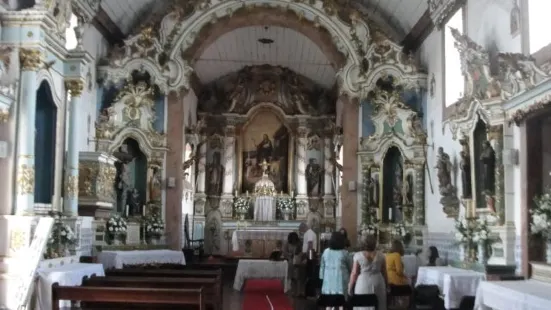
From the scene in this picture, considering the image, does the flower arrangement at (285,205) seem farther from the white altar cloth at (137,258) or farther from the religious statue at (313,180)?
the white altar cloth at (137,258)

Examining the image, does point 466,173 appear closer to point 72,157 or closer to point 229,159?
point 72,157

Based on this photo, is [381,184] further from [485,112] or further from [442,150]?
[485,112]

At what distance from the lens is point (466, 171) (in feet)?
40.7

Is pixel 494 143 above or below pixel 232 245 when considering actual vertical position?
above

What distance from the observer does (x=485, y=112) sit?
435 inches

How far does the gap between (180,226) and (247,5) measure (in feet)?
19.7

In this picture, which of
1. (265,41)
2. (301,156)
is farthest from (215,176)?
(265,41)

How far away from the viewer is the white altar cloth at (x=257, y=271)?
629 inches

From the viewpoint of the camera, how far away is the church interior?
10109 mm

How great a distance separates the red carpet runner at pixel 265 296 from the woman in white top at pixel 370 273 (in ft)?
13.4

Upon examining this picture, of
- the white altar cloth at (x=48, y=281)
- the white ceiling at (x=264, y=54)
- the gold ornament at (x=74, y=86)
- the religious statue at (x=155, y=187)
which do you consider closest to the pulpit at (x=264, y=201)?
the white ceiling at (x=264, y=54)

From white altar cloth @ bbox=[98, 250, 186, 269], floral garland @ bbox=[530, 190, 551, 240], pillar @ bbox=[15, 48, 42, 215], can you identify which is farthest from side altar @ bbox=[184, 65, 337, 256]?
floral garland @ bbox=[530, 190, 551, 240]

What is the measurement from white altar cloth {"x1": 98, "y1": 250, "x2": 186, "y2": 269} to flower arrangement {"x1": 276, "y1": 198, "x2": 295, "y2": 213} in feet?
24.8

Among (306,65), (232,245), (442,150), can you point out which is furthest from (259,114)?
(442,150)
